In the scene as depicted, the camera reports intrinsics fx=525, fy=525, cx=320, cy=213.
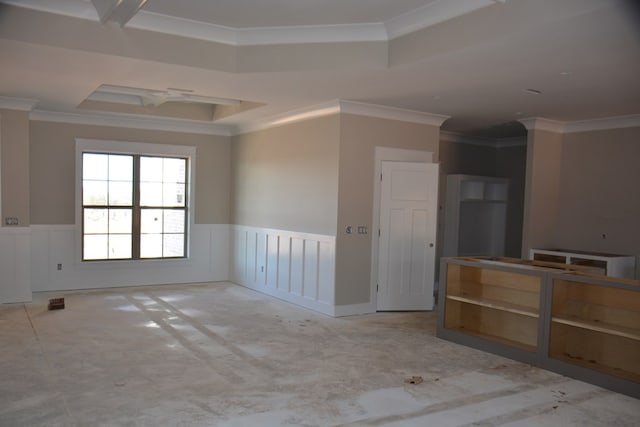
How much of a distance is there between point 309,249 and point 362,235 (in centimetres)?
76

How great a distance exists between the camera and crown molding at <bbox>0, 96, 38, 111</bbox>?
261 inches

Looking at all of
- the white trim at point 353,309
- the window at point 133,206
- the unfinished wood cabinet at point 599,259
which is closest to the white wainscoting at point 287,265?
the white trim at point 353,309

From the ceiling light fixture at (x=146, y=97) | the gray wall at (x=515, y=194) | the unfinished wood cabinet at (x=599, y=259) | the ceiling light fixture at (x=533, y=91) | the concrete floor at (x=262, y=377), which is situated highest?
the ceiling light fixture at (x=146, y=97)

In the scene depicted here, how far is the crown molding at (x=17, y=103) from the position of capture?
21.7ft

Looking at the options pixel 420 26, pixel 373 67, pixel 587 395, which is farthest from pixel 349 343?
pixel 420 26

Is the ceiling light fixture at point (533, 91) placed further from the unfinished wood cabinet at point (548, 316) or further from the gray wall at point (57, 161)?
the gray wall at point (57, 161)

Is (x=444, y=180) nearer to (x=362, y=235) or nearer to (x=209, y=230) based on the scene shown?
(x=362, y=235)

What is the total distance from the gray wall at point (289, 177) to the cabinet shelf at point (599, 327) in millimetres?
2834

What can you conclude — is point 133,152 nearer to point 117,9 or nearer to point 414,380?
point 117,9

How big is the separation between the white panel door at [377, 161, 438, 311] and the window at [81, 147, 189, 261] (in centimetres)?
365

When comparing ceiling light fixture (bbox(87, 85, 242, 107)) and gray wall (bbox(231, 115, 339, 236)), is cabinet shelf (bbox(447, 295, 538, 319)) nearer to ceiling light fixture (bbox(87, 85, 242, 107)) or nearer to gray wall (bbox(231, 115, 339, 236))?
gray wall (bbox(231, 115, 339, 236))

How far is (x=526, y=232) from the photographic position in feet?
24.1

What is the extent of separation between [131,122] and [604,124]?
22.2 feet

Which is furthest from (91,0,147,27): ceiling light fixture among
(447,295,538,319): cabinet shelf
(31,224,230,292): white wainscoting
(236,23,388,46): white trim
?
(31,224,230,292): white wainscoting
